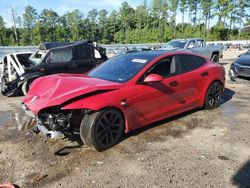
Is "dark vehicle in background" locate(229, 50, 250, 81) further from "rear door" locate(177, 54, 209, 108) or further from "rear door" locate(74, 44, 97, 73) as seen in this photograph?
"rear door" locate(74, 44, 97, 73)

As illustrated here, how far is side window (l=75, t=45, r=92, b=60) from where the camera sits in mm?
10906

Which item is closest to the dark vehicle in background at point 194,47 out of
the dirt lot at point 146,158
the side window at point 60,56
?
the side window at point 60,56

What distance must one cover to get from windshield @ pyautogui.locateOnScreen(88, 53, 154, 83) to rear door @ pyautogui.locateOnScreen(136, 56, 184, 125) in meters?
0.23

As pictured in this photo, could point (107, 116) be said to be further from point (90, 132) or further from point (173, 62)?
point (173, 62)

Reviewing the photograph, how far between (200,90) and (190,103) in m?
0.45

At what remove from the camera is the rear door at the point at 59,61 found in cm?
1019

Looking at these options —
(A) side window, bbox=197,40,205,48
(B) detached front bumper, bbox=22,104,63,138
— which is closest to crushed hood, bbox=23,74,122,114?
(B) detached front bumper, bbox=22,104,63,138

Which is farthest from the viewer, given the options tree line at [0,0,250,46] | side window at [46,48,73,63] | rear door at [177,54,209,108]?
tree line at [0,0,250,46]

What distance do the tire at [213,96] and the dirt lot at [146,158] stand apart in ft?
2.58

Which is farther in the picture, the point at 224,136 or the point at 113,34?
the point at 113,34

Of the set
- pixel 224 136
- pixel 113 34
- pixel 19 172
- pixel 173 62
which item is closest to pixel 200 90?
pixel 173 62

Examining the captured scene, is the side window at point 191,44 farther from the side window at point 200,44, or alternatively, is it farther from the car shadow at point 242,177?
the car shadow at point 242,177

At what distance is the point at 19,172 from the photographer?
4277mm

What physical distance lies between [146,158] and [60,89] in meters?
1.71
